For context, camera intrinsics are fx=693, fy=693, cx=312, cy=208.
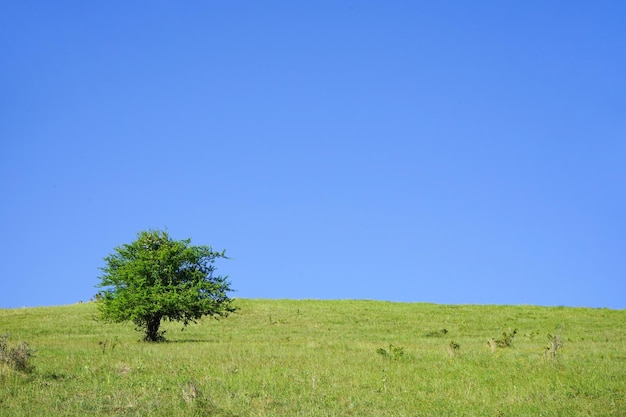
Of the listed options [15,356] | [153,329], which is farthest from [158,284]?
[15,356]

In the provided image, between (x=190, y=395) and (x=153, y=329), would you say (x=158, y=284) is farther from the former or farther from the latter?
(x=190, y=395)

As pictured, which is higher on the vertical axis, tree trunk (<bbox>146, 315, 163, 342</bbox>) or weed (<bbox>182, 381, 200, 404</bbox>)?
tree trunk (<bbox>146, 315, 163, 342</bbox>)

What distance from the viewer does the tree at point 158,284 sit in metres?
39.9

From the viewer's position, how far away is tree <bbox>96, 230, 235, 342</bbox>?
39.9 meters

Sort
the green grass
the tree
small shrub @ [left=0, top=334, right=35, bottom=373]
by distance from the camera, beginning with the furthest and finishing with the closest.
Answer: the tree < small shrub @ [left=0, top=334, right=35, bottom=373] < the green grass

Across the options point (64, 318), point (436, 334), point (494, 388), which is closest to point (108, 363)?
point (494, 388)

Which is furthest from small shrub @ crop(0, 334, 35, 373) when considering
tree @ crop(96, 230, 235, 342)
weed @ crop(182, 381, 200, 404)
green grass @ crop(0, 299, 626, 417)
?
tree @ crop(96, 230, 235, 342)

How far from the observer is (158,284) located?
40812 mm

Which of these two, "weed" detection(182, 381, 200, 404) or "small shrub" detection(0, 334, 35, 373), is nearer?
"weed" detection(182, 381, 200, 404)

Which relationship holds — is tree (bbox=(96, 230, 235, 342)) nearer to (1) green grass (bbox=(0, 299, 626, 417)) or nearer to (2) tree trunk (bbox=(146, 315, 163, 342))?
(2) tree trunk (bbox=(146, 315, 163, 342))

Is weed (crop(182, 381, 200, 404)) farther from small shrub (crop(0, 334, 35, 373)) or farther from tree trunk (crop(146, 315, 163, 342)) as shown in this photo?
tree trunk (crop(146, 315, 163, 342))

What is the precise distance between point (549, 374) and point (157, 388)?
12.1 metres

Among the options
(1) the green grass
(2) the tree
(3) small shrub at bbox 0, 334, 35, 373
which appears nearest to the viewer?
(1) the green grass

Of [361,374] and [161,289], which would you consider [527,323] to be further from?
[361,374]
